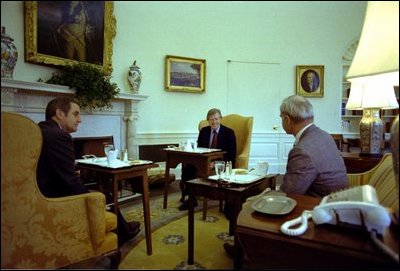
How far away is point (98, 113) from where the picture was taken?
13.9 feet

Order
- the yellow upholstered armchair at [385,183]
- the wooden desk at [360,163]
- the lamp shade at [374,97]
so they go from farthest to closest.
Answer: the wooden desk at [360,163] < the lamp shade at [374,97] < the yellow upholstered armchair at [385,183]

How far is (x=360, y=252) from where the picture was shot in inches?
33.5

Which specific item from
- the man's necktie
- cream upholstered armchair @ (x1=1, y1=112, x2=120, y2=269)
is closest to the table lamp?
cream upholstered armchair @ (x1=1, y1=112, x2=120, y2=269)

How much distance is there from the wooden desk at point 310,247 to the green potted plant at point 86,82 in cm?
315

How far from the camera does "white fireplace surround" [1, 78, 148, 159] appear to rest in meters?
3.34

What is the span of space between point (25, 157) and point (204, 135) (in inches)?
106

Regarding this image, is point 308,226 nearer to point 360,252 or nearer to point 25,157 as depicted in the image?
point 360,252

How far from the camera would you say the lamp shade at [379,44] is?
1.03 meters

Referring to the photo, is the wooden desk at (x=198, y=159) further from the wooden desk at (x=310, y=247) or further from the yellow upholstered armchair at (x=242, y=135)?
the wooden desk at (x=310, y=247)

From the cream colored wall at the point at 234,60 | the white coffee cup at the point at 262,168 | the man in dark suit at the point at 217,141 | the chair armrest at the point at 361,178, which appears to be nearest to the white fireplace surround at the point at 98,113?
the cream colored wall at the point at 234,60

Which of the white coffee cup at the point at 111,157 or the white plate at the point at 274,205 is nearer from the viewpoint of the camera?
the white plate at the point at 274,205

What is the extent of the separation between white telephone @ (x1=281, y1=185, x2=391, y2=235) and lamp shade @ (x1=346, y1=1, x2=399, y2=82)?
414mm

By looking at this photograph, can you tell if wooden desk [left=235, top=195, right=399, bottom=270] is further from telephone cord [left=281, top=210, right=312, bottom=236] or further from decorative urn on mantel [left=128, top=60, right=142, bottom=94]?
decorative urn on mantel [left=128, top=60, right=142, bottom=94]

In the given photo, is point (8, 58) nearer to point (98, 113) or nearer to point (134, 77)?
point (98, 113)
